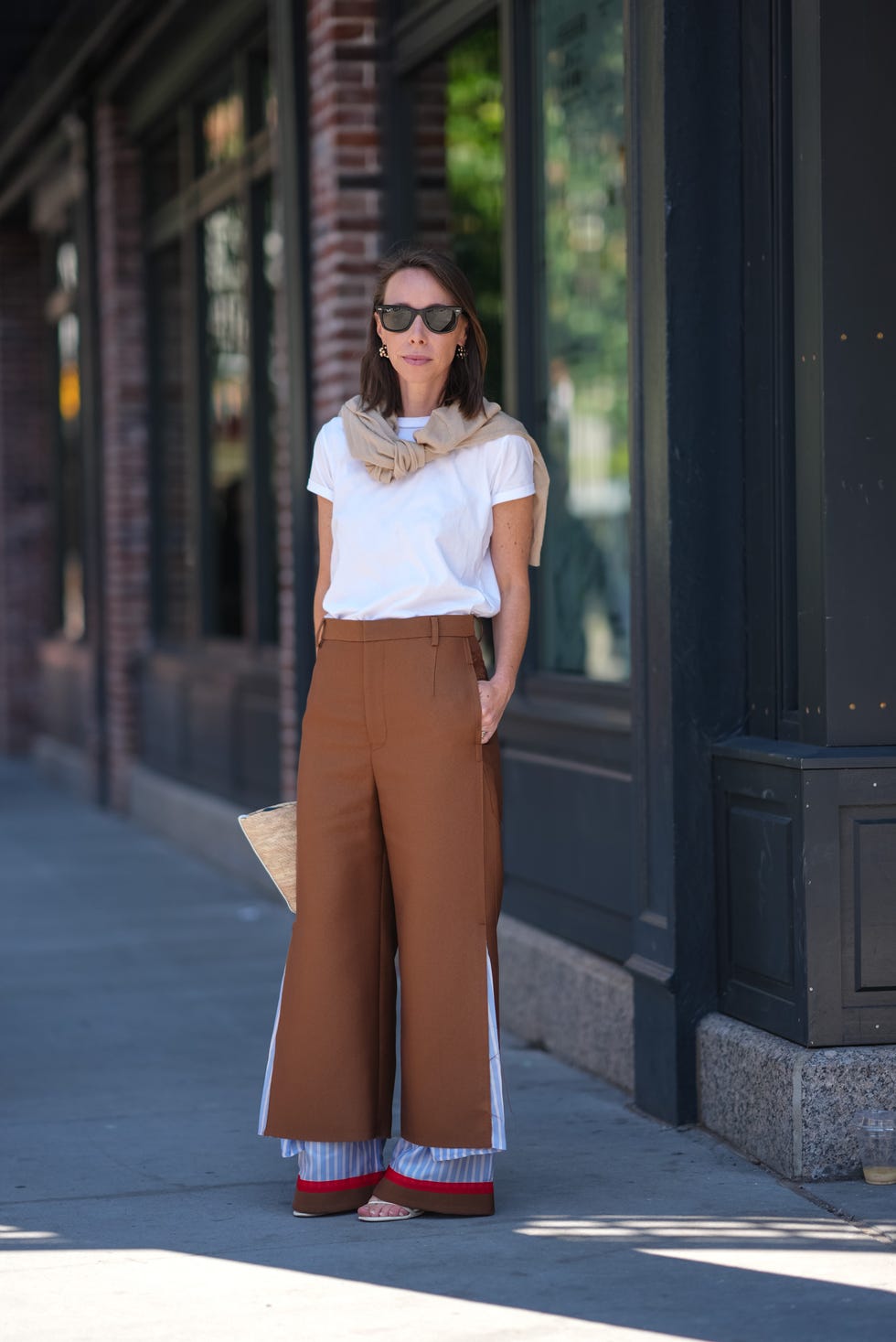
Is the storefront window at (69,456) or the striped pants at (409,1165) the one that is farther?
the storefront window at (69,456)

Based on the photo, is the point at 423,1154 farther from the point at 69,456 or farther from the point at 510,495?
the point at 69,456

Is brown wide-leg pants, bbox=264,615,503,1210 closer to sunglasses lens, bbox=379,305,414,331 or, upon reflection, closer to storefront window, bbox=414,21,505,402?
sunglasses lens, bbox=379,305,414,331

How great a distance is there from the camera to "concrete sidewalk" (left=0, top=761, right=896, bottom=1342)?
12.6ft

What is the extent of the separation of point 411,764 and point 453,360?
909 millimetres

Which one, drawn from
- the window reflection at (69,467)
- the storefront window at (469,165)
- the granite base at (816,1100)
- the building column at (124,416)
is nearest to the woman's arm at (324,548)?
the granite base at (816,1100)

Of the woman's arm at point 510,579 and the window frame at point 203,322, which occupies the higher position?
the window frame at point 203,322

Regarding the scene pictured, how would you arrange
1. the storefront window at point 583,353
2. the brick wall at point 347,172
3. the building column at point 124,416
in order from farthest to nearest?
the building column at point 124,416 → the brick wall at point 347,172 → the storefront window at point 583,353

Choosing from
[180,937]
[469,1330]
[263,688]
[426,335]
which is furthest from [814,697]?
[263,688]

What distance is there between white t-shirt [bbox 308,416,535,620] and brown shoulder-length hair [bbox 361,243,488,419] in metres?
0.09

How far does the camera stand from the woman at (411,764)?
4.40m

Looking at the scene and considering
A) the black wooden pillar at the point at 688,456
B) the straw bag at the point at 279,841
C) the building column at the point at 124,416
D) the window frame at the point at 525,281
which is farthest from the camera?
the building column at the point at 124,416

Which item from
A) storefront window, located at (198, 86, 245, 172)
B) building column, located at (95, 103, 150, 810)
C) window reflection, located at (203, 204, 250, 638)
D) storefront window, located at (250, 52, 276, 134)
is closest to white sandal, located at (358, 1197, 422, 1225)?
window reflection, located at (203, 204, 250, 638)

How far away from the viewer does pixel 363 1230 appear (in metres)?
4.44

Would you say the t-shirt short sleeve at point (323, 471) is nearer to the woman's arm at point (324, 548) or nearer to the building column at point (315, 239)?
the woman's arm at point (324, 548)
